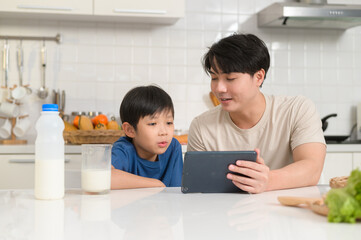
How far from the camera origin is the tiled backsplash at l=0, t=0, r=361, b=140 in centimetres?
313

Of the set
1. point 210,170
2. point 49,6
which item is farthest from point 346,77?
point 210,170

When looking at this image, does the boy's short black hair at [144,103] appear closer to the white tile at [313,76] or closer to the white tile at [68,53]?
the white tile at [68,53]

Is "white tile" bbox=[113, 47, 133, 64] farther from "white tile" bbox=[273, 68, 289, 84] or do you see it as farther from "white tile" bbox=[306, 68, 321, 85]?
"white tile" bbox=[306, 68, 321, 85]

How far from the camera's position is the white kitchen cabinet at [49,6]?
2799 millimetres

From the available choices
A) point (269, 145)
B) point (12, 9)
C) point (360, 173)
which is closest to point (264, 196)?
point (360, 173)

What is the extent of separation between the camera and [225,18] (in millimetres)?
3311

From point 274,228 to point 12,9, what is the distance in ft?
8.25

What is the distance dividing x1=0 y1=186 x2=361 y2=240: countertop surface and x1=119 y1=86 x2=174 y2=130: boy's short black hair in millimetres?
526

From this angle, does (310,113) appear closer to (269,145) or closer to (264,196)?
(269,145)

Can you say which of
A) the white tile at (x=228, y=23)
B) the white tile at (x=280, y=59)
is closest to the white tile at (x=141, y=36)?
the white tile at (x=228, y=23)

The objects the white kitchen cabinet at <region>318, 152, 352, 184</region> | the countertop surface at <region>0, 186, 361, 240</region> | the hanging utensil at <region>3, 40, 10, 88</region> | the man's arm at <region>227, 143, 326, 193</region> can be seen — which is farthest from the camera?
the hanging utensil at <region>3, 40, 10, 88</region>

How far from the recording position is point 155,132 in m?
1.63

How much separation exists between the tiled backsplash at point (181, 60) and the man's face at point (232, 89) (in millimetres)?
1516

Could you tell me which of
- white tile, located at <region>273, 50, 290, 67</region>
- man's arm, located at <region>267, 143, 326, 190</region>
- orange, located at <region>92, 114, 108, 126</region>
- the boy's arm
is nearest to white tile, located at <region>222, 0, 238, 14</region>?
white tile, located at <region>273, 50, 290, 67</region>
